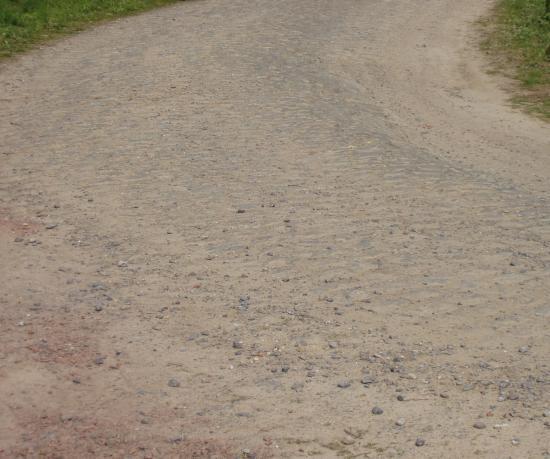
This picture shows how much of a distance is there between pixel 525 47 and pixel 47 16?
26.6 feet

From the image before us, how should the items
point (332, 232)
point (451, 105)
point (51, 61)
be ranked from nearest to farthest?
point (332, 232), point (451, 105), point (51, 61)

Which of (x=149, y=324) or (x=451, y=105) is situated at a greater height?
(x=149, y=324)

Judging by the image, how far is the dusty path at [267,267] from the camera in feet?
16.7

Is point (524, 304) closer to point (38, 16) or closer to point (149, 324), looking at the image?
point (149, 324)

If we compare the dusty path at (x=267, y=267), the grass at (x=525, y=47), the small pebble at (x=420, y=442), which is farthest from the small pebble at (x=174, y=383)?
the grass at (x=525, y=47)

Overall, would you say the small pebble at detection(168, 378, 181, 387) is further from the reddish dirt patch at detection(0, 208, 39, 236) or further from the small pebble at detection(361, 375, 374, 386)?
the reddish dirt patch at detection(0, 208, 39, 236)

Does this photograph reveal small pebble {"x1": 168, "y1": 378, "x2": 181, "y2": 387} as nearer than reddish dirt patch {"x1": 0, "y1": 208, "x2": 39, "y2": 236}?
Yes

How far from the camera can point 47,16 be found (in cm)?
1645

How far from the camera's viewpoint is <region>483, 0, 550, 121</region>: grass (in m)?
13.1

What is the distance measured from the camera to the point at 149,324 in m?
6.13

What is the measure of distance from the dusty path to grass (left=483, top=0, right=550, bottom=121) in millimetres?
595

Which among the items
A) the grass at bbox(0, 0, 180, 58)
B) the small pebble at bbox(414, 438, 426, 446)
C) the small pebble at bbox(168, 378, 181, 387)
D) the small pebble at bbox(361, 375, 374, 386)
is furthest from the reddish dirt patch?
the grass at bbox(0, 0, 180, 58)

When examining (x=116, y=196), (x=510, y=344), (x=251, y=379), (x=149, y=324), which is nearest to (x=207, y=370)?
(x=251, y=379)

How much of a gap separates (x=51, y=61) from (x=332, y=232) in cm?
771
